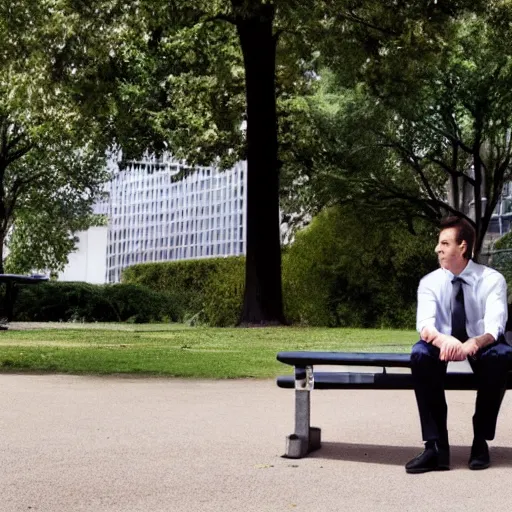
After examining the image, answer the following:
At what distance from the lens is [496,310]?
691cm

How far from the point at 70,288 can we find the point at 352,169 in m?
7.07

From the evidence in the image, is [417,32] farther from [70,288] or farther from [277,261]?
[70,288]

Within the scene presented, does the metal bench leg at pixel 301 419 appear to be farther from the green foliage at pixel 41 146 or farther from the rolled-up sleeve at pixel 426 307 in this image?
the green foliage at pixel 41 146

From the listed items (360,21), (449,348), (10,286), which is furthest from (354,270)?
(449,348)

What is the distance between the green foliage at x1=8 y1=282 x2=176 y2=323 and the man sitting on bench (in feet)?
73.3

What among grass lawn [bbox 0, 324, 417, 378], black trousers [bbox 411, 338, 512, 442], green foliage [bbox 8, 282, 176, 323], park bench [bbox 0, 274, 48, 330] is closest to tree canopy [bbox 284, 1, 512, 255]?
green foliage [bbox 8, 282, 176, 323]

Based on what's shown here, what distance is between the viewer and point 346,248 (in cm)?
2820

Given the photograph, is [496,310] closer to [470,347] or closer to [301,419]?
[470,347]

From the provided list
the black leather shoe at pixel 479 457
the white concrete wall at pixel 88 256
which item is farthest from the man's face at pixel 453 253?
the white concrete wall at pixel 88 256

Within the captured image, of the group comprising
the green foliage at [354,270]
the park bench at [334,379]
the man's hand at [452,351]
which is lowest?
the park bench at [334,379]

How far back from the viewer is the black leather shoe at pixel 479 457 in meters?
6.96

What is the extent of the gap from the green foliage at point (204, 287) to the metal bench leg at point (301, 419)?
21706 millimetres

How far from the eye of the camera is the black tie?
23.0 ft

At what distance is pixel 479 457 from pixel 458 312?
31.8 inches
